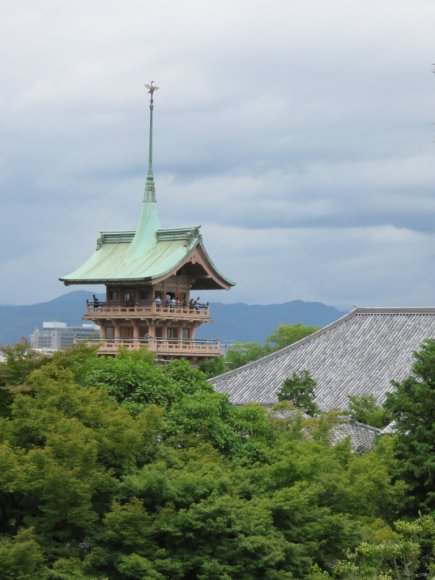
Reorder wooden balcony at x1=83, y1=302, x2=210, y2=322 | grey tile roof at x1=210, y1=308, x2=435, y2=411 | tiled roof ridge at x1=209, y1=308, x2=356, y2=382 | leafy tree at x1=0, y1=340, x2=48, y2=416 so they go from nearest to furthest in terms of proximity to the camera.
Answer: leafy tree at x1=0, y1=340, x2=48, y2=416, grey tile roof at x1=210, y1=308, x2=435, y2=411, tiled roof ridge at x1=209, y1=308, x2=356, y2=382, wooden balcony at x1=83, y1=302, x2=210, y2=322

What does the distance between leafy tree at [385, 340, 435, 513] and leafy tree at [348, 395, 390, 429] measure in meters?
9.85

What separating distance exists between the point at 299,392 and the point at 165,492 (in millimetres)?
21036

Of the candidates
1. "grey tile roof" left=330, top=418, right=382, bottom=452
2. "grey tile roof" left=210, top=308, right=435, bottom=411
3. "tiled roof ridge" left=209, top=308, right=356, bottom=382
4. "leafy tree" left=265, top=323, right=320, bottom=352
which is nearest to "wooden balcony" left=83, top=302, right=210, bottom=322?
"tiled roof ridge" left=209, top=308, right=356, bottom=382

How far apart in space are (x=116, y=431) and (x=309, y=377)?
21.4 metres

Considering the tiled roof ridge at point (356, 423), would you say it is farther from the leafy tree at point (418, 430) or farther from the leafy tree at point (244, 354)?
the leafy tree at point (244, 354)

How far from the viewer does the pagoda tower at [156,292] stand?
64.3 meters

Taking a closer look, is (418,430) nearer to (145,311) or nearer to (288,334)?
(145,311)

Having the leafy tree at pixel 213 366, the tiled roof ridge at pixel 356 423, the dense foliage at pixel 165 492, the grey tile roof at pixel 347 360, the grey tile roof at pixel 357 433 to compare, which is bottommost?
the dense foliage at pixel 165 492

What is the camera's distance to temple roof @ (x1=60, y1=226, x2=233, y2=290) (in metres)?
64.9

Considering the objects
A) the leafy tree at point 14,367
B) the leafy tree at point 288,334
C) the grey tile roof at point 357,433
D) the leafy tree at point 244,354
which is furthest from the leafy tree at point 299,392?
the leafy tree at point 288,334

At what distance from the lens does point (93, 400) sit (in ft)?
80.0

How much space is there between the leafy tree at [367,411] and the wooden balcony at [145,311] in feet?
72.0

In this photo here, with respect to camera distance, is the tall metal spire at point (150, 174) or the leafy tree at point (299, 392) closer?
the leafy tree at point (299, 392)

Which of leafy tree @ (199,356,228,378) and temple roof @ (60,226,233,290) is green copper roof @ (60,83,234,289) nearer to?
temple roof @ (60,226,233,290)
